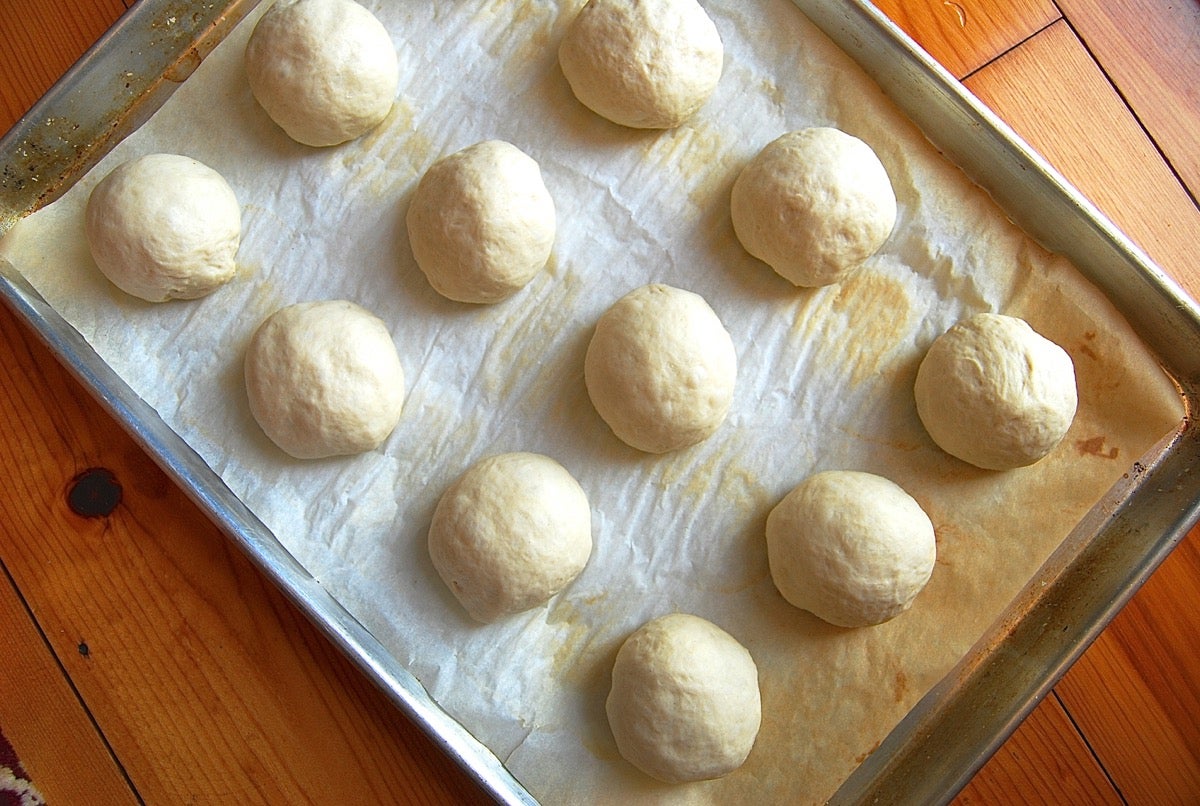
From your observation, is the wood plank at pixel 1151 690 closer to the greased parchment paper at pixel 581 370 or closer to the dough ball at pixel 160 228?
the greased parchment paper at pixel 581 370

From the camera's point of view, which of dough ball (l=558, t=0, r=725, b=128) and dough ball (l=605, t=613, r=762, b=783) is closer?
dough ball (l=605, t=613, r=762, b=783)

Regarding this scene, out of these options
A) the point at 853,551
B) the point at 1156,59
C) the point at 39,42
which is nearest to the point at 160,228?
the point at 39,42

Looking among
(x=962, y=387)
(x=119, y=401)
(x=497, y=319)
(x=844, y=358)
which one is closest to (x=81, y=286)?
(x=119, y=401)

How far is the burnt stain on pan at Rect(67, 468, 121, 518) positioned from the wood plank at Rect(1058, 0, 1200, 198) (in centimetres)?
172

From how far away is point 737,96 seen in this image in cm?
142

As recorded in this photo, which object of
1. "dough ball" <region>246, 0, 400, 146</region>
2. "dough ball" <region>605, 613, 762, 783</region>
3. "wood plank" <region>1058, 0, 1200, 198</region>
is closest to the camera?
"dough ball" <region>605, 613, 762, 783</region>

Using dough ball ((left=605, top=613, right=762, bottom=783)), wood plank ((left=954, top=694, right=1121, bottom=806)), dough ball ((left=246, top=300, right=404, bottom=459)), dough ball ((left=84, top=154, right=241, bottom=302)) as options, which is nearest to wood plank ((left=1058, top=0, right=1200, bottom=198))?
wood plank ((left=954, top=694, right=1121, bottom=806))

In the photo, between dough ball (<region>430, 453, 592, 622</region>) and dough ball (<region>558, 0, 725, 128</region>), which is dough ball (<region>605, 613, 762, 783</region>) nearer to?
dough ball (<region>430, 453, 592, 622</region>)

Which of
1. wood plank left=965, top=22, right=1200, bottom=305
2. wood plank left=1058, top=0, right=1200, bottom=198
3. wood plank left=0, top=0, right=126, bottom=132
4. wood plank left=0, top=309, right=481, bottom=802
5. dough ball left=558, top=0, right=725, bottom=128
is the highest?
wood plank left=1058, top=0, right=1200, bottom=198

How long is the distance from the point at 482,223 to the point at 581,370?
0.88 feet

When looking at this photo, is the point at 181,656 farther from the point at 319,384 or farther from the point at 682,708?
the point at 682,708

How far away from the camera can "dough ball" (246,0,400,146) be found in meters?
1.34

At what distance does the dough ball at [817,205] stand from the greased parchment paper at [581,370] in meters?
0.06

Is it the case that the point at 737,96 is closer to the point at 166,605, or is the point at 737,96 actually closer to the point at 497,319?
the point at 497,319
